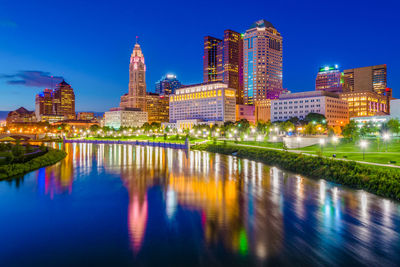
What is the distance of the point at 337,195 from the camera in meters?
25.3

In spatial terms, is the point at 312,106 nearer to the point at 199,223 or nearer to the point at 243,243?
the point at 199,223

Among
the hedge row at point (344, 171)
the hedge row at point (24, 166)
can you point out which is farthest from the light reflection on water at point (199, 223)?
the hedge row at point (24, 166)

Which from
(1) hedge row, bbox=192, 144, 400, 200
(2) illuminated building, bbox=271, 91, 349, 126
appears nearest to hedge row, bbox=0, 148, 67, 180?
(1) hedge row, bbox=192, 144, 400, 200

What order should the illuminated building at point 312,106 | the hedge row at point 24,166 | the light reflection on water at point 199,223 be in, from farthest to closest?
the illuminated building at point 312,106, the hedge row at point 24,166, the light reflection on water at point 199,223

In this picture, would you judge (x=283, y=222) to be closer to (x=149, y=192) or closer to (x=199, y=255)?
A: (x=199, y=255)

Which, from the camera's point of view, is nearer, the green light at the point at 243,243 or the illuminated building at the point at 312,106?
the green light at the point at 243,243

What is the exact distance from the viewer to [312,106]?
536 ft

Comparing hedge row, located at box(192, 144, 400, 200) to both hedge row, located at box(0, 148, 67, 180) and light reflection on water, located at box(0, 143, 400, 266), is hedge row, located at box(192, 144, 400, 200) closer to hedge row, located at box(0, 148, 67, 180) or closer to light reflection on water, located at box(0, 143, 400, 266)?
light reflection on water, located at box(0, 143, 400, 266)

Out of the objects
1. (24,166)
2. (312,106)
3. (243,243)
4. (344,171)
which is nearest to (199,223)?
(243,243)

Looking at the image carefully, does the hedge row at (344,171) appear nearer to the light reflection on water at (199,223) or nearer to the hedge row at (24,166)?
the light reflection on water at (199,223)

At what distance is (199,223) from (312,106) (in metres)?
162

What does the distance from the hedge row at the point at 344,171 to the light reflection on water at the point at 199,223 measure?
1.34 meters

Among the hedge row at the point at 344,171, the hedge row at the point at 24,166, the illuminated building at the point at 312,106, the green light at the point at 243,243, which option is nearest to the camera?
the green light at the point at 243,243

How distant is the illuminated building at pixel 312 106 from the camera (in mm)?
161250
